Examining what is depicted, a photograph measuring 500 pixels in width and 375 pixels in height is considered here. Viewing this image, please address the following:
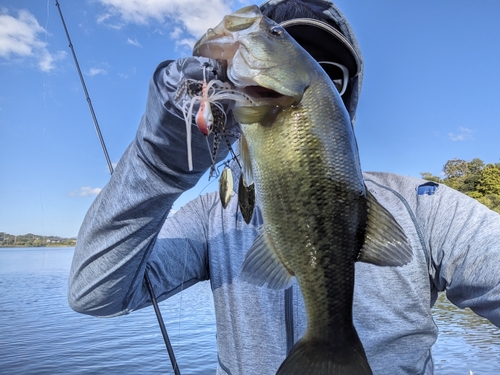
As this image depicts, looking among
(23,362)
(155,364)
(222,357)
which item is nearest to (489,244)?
(222,357)

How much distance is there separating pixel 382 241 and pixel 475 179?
1815 inches

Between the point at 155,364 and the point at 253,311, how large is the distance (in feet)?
30.5

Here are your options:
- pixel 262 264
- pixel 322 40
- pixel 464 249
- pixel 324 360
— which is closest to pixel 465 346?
pixel 464 249

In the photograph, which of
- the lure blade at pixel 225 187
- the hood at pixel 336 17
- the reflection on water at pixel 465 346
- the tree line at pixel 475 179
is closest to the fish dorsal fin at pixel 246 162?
the lure blade at pixel 225 187

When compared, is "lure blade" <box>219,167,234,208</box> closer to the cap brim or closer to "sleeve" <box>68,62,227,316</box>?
"sleeve" <box>68,62,227,316</box>

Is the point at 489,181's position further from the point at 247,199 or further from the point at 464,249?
the point at 247,199

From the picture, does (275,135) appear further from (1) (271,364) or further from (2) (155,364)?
(2) (155,364)

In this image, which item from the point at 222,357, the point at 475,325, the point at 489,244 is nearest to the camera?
the point at 489,244

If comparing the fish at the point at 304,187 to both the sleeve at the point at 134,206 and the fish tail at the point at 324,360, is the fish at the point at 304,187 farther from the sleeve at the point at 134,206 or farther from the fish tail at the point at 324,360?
the sleeve at the point at 134,206

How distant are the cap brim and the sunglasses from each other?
0.03 metres

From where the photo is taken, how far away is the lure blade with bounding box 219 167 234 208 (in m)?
1.52

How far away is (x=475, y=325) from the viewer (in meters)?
13.2

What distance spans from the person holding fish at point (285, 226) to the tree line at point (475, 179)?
34.1 metres

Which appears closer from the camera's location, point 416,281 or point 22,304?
point 416,281
